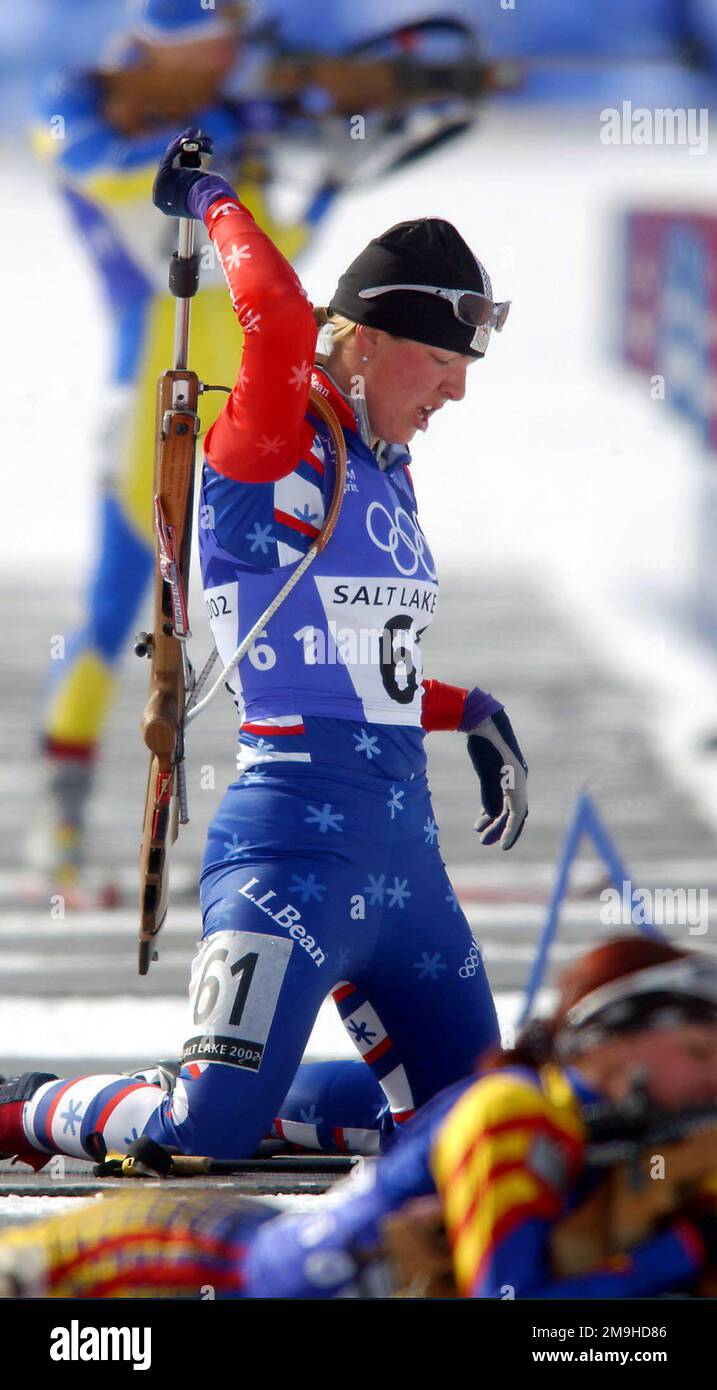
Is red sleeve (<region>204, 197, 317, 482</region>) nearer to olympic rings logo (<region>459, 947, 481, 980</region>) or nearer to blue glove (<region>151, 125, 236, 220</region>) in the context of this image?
blue glove (<region>151, 125, 236, 220</region>)

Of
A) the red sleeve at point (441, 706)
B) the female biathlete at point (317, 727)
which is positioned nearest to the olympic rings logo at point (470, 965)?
the female biathlete at point (317, 727)

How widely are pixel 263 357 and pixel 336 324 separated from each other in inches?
19.4

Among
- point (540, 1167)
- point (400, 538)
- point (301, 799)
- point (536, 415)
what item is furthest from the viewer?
point (536, 415)

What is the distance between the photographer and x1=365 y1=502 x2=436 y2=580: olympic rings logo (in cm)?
404

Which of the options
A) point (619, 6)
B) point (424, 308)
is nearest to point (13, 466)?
point (619, 6)

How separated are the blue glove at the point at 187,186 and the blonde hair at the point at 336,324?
321 mm

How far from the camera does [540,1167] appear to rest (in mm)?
2512

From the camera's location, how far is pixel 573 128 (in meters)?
43.9

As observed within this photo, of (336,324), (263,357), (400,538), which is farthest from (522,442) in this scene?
(263,357)

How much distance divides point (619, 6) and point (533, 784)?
2438cm

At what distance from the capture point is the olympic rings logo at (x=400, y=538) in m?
4.04

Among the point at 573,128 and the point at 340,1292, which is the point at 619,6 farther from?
the point at 340,1292

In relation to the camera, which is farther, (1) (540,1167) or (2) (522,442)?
Result: (2) (522,442)

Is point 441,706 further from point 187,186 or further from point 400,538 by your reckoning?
point 187,186
